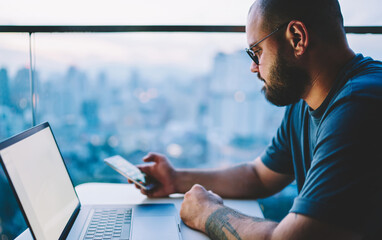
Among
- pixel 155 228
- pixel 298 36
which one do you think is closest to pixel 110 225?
pixel 155 228

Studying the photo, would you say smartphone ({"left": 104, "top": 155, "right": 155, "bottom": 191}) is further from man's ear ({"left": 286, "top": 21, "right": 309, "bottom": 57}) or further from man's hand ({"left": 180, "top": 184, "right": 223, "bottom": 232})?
man's ear ({"left": 286, "top": 21, "right": 309, "bottom": 57})

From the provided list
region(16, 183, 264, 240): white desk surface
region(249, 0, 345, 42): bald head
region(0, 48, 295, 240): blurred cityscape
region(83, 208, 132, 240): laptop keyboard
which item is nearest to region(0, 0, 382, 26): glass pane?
region(0, 48, 295, 240): blurred cityscape

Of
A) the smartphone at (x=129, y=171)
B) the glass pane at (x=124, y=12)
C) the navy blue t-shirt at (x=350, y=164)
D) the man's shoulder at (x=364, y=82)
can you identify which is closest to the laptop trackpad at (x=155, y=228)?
the smartphone at (x=129, y=171)

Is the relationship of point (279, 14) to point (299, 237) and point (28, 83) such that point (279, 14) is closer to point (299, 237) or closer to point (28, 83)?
point (299, 237)

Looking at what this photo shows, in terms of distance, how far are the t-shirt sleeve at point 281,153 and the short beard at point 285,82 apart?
0.67 feet

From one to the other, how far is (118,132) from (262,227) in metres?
1.52

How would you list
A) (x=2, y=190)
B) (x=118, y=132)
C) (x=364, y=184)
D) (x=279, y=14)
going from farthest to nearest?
(x=118, y=132), (x=2, y=190), (x=279, y=14), (x=364, y=184)

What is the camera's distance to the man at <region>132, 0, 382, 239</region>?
632 millimetres

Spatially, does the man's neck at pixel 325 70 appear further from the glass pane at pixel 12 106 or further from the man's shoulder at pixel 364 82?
the glass pane at pixel 12 106

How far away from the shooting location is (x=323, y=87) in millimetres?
884

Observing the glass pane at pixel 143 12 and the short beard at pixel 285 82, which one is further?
the glass pane at pixel 143 12

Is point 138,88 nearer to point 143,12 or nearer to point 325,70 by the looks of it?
point 143,12

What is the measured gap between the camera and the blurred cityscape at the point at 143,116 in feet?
4.89

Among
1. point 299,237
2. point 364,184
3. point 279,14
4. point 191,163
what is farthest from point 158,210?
point 191,163
